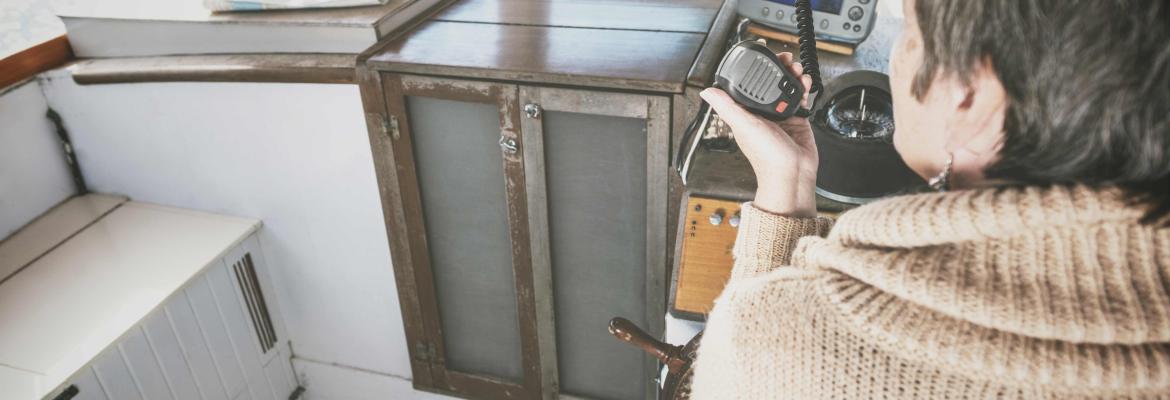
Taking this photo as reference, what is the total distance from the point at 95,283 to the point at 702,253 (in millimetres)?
1406

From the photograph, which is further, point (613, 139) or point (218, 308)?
point (218, 308)

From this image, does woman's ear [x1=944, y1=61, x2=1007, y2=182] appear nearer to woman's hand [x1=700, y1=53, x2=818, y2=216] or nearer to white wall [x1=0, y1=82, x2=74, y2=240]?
woman's hand [x1=700, y1=53, x2=818, y2=216]

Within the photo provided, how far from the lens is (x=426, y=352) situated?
6.76 feet

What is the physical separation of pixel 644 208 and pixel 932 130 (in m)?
Answer: 0.91

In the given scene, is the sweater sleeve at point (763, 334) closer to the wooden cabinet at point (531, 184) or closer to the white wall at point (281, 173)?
the wooden cabinet at point (531, 184)

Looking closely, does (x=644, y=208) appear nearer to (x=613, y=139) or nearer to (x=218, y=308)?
(x=613, y=139)

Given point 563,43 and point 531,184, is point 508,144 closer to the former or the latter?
point 531,184

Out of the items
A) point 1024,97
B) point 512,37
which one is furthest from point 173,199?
point 1024,97

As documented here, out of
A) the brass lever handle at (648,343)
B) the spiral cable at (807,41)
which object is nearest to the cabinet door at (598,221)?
the spiral cable at (807,41)

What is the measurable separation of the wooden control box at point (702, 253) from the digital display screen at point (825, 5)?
531 millimetres

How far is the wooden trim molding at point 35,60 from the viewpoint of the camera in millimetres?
1817

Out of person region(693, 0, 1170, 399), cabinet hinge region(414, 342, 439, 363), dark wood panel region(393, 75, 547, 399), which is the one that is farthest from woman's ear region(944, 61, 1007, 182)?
cabinet hinge region(414, 342, 439, 363)

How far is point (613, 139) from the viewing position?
154 centimetres

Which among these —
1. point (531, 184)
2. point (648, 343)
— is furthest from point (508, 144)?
point (648, 343)
